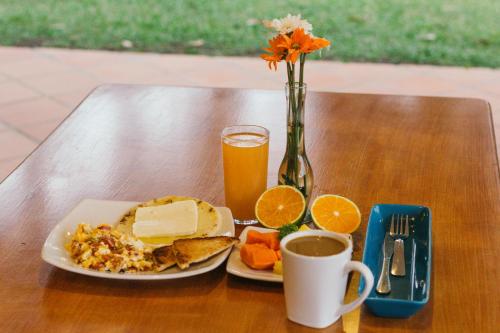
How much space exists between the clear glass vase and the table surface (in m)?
0.12

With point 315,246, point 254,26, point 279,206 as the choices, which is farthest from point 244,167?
point 254,26

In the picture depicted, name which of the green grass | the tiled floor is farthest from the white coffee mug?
the green grass

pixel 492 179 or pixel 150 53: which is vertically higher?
pixel 492 179

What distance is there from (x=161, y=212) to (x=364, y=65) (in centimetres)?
310

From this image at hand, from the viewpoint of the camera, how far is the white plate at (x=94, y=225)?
3.76ft

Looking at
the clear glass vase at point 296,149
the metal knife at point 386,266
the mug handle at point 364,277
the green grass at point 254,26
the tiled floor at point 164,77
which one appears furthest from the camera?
the green grass at point 254,26

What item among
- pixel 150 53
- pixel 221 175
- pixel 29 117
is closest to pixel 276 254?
pixel 221 175

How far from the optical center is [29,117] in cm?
353

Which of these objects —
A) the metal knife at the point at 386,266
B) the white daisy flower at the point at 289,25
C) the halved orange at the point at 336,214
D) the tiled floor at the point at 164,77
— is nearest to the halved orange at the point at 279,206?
the halved orange at the point at 336,214

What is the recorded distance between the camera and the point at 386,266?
1.20m

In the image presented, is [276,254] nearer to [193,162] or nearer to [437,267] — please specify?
[437,267]

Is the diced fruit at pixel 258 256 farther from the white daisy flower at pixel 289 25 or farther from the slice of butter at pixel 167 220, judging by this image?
the white daisy flower at pixel 289 25

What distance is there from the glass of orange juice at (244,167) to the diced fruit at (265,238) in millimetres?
136

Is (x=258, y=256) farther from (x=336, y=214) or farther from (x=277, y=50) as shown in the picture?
(x=277, y=50)
